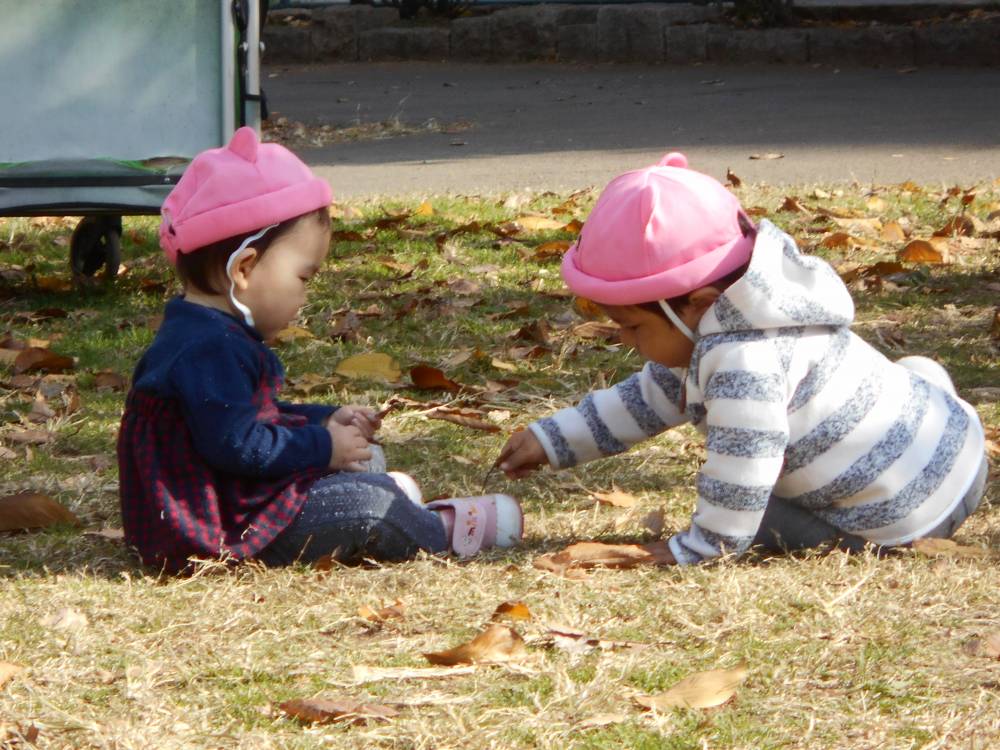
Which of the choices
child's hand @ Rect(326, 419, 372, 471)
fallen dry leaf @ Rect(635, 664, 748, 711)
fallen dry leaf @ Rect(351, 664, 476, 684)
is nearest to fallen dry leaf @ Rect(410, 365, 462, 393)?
child's hand @ Rect(326, 419, 372, 471)

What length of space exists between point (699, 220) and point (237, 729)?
1.17 meters

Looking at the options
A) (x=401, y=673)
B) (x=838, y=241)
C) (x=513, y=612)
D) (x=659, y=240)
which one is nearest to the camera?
(x=401, y=673)

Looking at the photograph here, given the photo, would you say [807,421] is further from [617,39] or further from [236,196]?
[617,39]

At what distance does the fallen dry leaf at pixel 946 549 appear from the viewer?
2.79 m

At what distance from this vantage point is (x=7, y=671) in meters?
2.30

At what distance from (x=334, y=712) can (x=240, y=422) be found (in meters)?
0.75

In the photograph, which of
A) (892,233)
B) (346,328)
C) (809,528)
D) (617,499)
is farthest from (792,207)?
(809,528)

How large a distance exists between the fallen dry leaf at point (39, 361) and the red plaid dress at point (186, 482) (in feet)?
5.46

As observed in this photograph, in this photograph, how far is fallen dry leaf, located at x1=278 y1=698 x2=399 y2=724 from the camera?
2137 millimetres

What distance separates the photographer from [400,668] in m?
2.31

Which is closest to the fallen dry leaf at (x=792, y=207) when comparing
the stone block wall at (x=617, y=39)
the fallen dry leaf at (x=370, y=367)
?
the fallen dry leaf at (x=370, y=367)

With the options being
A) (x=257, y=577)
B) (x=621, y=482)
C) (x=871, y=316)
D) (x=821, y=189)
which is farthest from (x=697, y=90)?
(x=257, y=577)

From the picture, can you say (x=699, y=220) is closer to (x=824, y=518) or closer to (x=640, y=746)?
(x=824, y=518)

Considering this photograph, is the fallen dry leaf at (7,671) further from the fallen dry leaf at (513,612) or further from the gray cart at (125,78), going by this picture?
the gray cart at (125,78)
